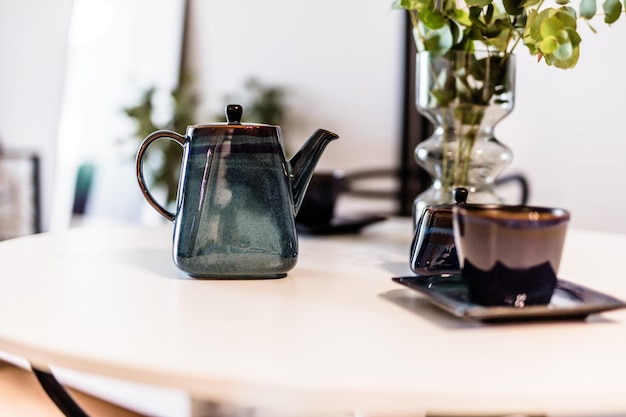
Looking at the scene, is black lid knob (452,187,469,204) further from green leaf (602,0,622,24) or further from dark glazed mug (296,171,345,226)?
dark glazed mug (296,171,345,226)

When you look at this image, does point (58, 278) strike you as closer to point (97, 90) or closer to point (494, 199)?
point (494, 199)

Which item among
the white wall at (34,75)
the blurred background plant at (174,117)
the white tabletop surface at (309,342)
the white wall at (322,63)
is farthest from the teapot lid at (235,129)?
the white wall at (34,75)

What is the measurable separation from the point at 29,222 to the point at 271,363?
3.73 metres

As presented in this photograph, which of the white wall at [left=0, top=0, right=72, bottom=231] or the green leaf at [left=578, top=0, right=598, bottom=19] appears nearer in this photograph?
the green leaf at [left=578, top=0, right=598, bottom=19]

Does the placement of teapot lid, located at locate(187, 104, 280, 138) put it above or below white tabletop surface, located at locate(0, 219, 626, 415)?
above

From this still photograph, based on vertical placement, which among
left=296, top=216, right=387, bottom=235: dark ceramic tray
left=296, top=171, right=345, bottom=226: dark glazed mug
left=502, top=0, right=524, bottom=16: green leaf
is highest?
left=502, top=0, right=524, bottom=16: green leaf

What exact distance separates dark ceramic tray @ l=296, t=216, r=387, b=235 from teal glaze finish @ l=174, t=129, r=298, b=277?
1.42ft

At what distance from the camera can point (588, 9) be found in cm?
83

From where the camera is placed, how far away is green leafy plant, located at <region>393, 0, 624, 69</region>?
2.51ft

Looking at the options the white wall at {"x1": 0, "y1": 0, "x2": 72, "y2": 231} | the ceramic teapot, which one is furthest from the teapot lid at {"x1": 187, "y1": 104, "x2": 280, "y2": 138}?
the white wall at {"x1": 0, "y1": 0, "x2": 72, "y2": 231}

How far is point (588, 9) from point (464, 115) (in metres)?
0.25

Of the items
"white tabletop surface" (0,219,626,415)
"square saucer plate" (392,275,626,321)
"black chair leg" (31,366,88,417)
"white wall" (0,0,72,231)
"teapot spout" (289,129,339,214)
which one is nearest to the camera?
"white tabletop surface" (0,219,626,415)

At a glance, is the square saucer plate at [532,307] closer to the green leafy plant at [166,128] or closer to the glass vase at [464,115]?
the glass vase at [464,115]

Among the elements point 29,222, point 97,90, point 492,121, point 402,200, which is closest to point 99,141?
point 97,90
